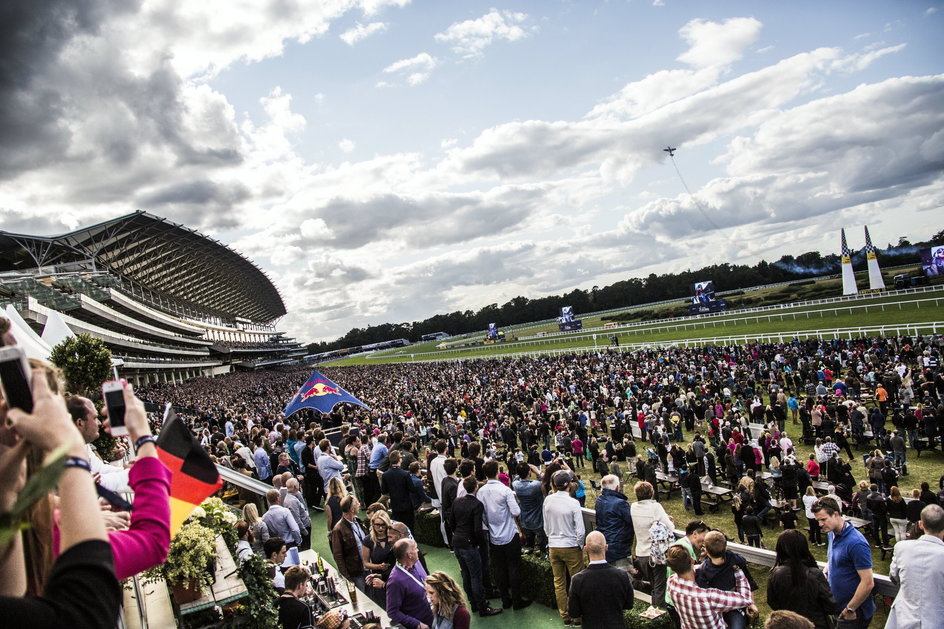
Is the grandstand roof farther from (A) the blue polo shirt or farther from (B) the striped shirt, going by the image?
(A) the blue polo shirt

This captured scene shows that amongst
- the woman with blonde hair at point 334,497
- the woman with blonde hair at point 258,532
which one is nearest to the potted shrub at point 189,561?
the woman with blonde hair at point 258,532

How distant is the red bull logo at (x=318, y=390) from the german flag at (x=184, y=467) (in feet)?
50.7

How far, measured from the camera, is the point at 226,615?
5.15 metres

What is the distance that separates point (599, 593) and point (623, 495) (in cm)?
198

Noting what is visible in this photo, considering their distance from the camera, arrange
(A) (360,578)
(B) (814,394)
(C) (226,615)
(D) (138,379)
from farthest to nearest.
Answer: (D) (138,379)
(B) (814,394)
(A) (360,578)
(C) (226,615)

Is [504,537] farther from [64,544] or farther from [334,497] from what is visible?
[64,544]

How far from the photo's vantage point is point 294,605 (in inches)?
204

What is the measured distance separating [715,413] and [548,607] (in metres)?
13.4

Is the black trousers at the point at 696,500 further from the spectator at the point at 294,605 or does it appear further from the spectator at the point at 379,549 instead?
the spectator at the point at 294,605

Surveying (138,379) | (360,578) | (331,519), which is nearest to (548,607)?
(360,578)

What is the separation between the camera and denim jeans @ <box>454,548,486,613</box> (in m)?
6.70

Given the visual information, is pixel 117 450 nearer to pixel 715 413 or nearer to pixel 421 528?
pixel 421 528

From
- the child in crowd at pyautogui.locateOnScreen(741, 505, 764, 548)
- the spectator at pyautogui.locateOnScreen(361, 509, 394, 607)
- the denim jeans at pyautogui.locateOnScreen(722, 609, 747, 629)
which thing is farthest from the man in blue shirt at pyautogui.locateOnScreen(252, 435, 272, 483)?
the denim jeans at pyautogui.locateOnScreen(722, 609, 747, 629)

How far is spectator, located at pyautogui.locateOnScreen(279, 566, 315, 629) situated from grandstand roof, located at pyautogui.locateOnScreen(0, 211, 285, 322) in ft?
184
